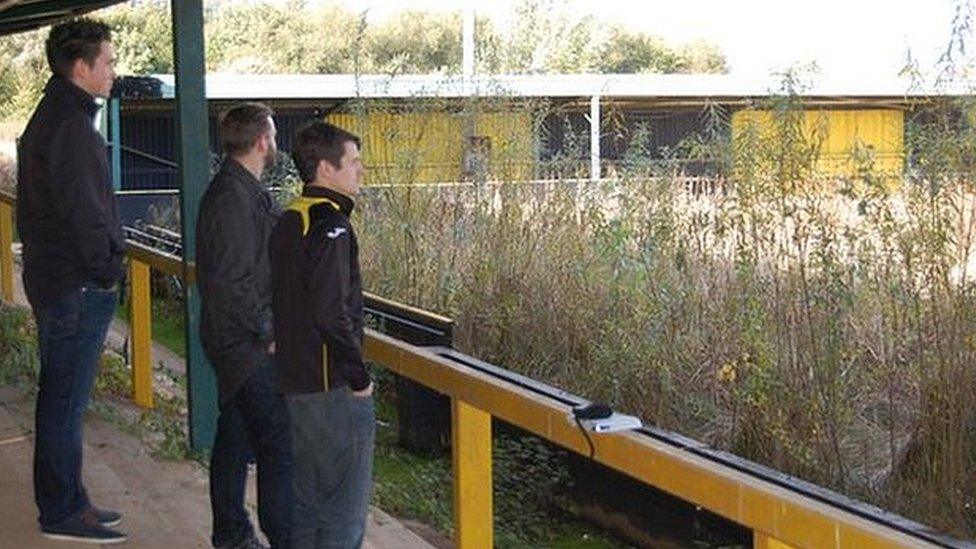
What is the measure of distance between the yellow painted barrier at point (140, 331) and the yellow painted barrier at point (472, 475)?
3.67m

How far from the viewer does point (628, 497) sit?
6.34m

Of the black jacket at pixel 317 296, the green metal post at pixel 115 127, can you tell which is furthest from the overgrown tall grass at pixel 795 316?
the green metal post at pixel 115 127

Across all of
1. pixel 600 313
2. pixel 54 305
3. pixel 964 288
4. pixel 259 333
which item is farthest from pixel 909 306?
pixel 54 305

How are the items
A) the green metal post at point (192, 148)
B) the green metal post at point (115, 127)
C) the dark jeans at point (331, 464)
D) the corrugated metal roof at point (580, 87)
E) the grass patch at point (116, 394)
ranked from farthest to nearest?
the corrugated metal roof at point (580, 87) → the green metal post at point (115, 127) → the grass patch at point (116, 394) → the green metal post at point (192, 148) → the dark jeans at point (331, 464)

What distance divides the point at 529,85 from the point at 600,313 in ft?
14.5

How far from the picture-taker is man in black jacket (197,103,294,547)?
4.16m

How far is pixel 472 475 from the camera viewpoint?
12.8 feet

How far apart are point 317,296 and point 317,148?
380mm

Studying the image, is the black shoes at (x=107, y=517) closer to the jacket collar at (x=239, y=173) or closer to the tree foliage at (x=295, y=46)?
the jacket collar at (x=239, y=173)

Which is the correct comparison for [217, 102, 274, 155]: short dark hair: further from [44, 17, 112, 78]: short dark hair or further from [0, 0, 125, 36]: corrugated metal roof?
[0, 0, 125, 36]: corrugated metal roof

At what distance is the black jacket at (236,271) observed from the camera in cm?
415

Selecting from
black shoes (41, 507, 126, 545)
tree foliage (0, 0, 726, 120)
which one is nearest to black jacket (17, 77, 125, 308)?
black shoes (41, 507, 126, 545)

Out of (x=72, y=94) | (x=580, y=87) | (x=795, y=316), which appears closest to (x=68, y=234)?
(x=72, y=94)

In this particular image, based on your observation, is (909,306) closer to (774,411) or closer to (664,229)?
(774,411)
